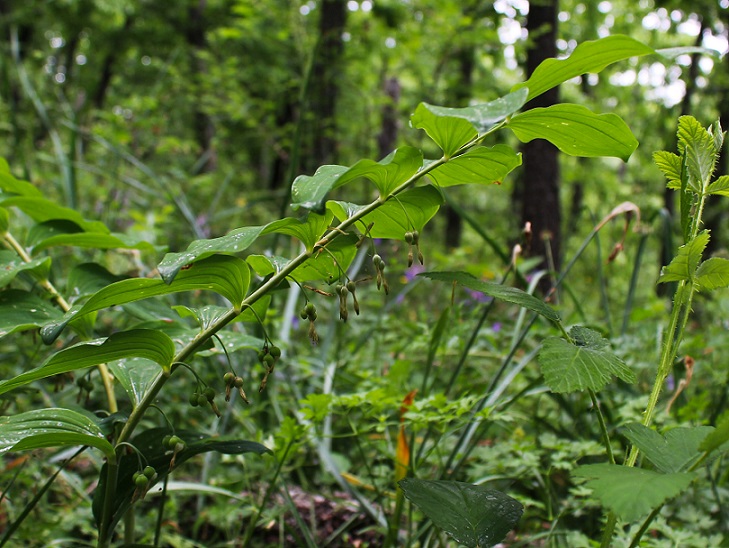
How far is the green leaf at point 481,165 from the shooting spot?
700 mm

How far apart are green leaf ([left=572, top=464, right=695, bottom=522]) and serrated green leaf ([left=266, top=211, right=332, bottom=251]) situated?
0.38 m

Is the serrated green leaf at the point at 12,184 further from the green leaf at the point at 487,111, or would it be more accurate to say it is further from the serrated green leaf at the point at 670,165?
the serrated green leaf at the point at 670,165

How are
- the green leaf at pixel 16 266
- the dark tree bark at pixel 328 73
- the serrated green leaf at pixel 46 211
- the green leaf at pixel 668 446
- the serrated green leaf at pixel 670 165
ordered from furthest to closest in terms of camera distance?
the dark tree bark at pixel 328 73
the serrated green leaf at pixel 46 211
the green leaf at pixel 16 266
the serrated green leaf at pixel 670 165
the green leaf at pixel 668 446

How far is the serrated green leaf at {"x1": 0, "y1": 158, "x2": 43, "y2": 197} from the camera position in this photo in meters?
1.02

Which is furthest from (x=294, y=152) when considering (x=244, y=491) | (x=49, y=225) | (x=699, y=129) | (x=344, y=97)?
(x=344, y=97)

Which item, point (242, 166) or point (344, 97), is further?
point (242, 166)

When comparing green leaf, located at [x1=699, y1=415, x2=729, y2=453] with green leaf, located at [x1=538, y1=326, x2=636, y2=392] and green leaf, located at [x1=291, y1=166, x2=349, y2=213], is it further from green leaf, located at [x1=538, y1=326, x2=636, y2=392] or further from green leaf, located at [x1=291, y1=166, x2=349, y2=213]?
green leaf, located at [x1=291, y1=166, x2=349, y2=213]

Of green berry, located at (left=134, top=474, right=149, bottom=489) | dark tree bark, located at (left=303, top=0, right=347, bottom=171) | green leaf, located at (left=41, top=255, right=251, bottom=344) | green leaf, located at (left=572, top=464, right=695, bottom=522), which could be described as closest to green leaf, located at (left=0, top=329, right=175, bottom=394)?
green leaf, located at (left=41, top=255, right=251, bottom=344)

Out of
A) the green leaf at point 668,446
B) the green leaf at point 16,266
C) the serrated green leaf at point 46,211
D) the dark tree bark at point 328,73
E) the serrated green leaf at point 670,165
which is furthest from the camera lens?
the dark tree bark at point 328,73

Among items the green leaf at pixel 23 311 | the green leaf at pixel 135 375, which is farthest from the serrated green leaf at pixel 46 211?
the green leaf at pixel 135 375

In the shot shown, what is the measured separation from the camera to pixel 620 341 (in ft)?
5.02

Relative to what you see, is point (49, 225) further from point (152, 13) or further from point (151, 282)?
point (152, 13)

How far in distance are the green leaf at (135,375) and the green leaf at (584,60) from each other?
583 millimetres

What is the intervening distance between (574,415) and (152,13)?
38.5 feet
